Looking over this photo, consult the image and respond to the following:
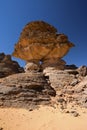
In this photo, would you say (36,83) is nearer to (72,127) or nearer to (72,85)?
(72,85)

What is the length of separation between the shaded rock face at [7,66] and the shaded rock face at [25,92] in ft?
17.9

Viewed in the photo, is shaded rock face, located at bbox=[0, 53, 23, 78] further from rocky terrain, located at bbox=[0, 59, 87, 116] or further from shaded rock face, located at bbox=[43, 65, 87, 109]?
shaded rock face, located at bbox=[43, 65, 87, 109]

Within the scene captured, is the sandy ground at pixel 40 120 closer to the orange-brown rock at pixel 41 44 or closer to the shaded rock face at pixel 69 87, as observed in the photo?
the shaded rock face at pixel 69 87

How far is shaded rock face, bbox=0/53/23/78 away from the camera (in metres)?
31.8

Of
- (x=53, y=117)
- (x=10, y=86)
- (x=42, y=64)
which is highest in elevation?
(x=42, y=64)

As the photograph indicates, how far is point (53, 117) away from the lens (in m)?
19.2

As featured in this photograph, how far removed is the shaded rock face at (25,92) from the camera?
71.2 feet

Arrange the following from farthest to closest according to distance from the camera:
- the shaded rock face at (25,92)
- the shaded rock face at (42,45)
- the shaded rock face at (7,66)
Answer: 1. the shaded rock face at (42,45)
2. the shaded rock face at (7,66)
3. the shaded rock face at (25,92)

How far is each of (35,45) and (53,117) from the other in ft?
75.5

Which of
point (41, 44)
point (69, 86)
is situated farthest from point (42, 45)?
point (69, 86)

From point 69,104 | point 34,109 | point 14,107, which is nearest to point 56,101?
point 69,104

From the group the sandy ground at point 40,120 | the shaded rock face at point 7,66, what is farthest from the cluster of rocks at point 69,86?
the shaded rock face at point 7,66

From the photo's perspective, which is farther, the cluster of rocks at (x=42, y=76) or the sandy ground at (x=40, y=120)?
the cluster of rocks at (x=42, y=76)

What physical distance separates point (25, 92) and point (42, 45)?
61.3ft
